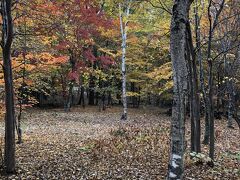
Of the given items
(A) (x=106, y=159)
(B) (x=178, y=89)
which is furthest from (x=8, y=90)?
(B) (x=178, y=89)

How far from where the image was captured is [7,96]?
7926 millimetres

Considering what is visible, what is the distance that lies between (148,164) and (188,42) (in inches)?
145

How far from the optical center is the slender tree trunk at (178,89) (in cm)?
493

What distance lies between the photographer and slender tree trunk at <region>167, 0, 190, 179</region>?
16.2ft

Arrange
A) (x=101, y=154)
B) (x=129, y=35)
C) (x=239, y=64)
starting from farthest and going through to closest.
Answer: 1. (x=129, y=35)
2. (x=239, y=64)
3. (x=101, y=154)

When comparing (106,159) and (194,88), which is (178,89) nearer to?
(194,88)

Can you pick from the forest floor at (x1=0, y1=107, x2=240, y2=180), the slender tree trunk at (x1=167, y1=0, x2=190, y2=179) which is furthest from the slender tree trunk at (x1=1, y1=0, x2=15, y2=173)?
the slender tree trunk at (x1=167, y1=0, x2=190, y2=179)

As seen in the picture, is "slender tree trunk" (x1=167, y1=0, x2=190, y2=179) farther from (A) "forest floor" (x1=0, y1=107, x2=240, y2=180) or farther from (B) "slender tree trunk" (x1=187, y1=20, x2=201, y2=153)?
(B) "slender tree trunk" (x1=187, y1=20, x2=201, y2=153)

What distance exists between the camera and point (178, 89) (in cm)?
493

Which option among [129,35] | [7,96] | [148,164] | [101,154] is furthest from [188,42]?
[129,35]

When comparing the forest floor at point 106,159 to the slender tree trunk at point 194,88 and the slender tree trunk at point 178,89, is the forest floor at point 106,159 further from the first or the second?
the slender tree trunk at point 178,89

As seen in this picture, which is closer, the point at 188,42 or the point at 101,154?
the point at 188,42

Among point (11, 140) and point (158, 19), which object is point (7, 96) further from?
point (158, 19)


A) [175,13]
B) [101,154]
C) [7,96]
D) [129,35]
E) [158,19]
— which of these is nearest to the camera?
[175,13]
